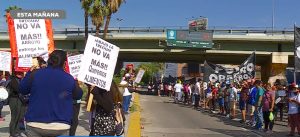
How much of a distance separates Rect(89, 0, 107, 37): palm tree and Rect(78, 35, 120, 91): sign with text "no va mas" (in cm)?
3133

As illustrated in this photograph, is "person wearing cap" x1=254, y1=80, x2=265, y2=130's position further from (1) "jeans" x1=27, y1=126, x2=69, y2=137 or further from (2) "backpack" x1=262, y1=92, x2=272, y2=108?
(1) "jeans" x1=27, y1=126, x2=69, y2=137

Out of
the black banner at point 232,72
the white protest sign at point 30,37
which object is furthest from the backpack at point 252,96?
the white protest sign at point 30,37

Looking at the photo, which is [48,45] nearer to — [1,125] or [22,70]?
[22,70]

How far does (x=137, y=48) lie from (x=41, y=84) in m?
41.6

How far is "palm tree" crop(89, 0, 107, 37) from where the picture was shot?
3894 cm

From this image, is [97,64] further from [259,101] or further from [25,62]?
[259,101]

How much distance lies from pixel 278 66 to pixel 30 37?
3795 centimetres

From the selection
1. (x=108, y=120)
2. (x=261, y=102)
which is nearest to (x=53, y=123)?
(x=108, y=120)

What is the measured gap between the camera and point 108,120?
752cm

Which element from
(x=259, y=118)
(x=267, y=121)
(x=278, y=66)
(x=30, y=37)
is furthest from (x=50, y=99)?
(x=278, y=66)

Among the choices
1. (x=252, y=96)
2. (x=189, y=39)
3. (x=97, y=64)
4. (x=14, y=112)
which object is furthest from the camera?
(x=189, y=39)

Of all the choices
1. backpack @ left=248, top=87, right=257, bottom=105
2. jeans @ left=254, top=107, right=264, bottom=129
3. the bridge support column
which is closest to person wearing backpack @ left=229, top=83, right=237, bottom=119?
backpack @ left=248, top=87, right=257, bottom=105

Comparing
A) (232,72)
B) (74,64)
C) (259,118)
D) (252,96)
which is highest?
(74,64)

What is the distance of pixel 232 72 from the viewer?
25766mm
